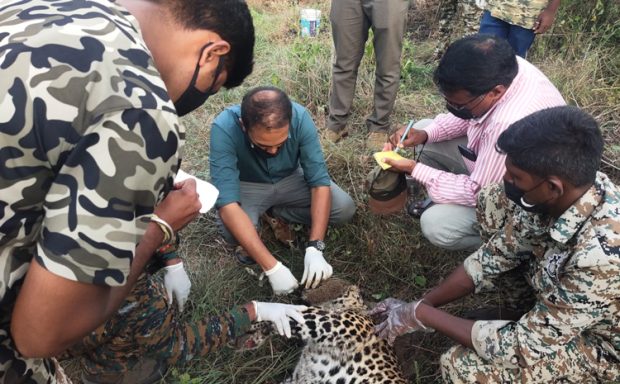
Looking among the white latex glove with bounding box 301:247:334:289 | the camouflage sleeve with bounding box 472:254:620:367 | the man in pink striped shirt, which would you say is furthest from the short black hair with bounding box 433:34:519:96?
the white latex glove with bounding box 301:247:334:289

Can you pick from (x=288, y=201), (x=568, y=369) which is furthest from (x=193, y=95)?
(x=288, y=201)

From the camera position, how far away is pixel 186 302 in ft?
11.0

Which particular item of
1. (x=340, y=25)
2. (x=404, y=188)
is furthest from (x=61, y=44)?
(x=340, y=25)

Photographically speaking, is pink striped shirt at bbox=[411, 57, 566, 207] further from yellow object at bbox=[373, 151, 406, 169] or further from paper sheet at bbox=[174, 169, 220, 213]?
paper sheet at bbox=[174, 169, 220, 213]

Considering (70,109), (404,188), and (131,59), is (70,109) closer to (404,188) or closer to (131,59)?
(131,59)

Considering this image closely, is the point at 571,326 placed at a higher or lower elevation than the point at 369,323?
higher

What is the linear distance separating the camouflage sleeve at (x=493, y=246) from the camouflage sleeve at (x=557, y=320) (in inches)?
13.4

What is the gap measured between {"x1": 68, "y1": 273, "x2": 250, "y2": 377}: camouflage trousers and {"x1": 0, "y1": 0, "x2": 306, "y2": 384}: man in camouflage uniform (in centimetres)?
128

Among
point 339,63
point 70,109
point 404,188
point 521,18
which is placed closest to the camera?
point 70,109

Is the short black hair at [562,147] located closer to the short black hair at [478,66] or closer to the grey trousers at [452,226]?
the short black hair at [478,66]

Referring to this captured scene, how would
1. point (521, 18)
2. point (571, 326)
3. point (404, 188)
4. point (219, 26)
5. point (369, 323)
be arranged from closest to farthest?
1. point (219, 26)
2. point (571, 326)
3. point (369, 323)
4. point (404, 188)
5. point (521, 18)

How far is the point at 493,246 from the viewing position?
277 centimetres

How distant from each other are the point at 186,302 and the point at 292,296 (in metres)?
0.76

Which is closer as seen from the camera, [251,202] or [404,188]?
[404,188]
